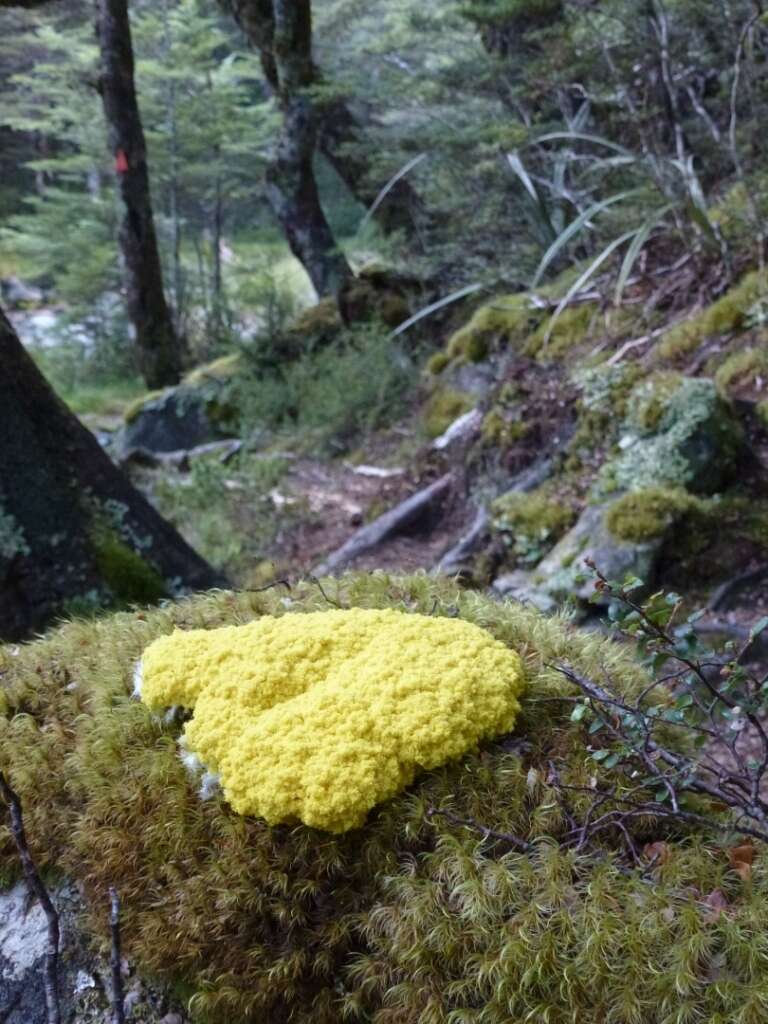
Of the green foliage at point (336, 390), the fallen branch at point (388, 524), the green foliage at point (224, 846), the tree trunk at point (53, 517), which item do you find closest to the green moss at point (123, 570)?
the tree trunk at point (53, 517)

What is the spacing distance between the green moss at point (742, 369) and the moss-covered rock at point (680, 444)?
1.54 ft

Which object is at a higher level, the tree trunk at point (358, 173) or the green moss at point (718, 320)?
the tree trunk at point (358, 173)

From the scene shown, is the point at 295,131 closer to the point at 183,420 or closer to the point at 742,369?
the point at 183,420

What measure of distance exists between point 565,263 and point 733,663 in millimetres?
7753

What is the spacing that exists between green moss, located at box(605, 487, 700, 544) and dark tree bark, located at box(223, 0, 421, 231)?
23.7 feet

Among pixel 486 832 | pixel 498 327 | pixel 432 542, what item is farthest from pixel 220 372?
pixel 486 832

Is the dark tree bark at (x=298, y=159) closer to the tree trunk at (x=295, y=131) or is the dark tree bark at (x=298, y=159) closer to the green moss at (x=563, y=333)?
the tree trunk at (x=295, y=131)

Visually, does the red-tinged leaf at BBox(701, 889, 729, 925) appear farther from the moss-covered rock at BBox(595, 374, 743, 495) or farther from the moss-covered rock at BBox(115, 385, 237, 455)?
the moss-covered rock at BBox(115, 385, 237, 455)

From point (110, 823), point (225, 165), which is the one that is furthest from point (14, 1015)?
point (225, 165)

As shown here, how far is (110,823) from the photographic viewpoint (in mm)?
1948

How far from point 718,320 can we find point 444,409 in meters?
3.09

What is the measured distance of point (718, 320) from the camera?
5.96m

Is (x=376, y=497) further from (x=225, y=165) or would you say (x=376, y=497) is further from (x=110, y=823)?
(x=225, y=165)

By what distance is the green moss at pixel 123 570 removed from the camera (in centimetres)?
398
